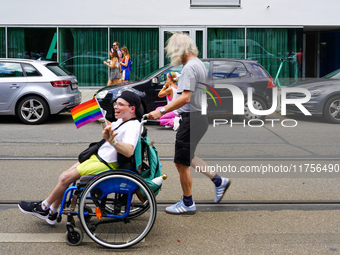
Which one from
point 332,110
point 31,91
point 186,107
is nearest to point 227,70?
point 332,110

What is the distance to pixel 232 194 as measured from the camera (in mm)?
5125

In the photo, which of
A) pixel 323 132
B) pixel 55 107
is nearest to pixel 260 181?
pixel 323 132

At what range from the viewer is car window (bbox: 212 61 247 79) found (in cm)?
1100

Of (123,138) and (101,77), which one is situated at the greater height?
(101,77)

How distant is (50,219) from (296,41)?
15.3m

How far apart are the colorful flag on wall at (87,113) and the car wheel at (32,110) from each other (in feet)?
25.8

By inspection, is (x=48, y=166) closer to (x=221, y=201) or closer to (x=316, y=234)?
(x=221, y=201)

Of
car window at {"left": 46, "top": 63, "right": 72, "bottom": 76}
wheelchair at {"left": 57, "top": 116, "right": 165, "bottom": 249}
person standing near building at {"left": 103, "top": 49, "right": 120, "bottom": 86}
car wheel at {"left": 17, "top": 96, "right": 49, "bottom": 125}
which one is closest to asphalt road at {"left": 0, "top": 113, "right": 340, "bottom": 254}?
wheelchair at {"left": 57, "top": 116, "right": 165, "bottom": 249}

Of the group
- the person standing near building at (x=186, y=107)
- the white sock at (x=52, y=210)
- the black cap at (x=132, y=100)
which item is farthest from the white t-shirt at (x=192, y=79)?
the white sock at (x=52, y=210)

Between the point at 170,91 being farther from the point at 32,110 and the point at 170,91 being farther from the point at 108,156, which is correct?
the point at 108,156

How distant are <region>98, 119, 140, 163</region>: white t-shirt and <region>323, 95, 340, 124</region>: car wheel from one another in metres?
7.69

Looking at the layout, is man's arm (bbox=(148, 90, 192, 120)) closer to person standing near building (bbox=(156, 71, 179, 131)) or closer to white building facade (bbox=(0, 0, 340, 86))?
person standing near building (bbox=(156, 71, 179, 131))

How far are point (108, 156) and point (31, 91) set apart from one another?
767 centimetres

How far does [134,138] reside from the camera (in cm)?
368
